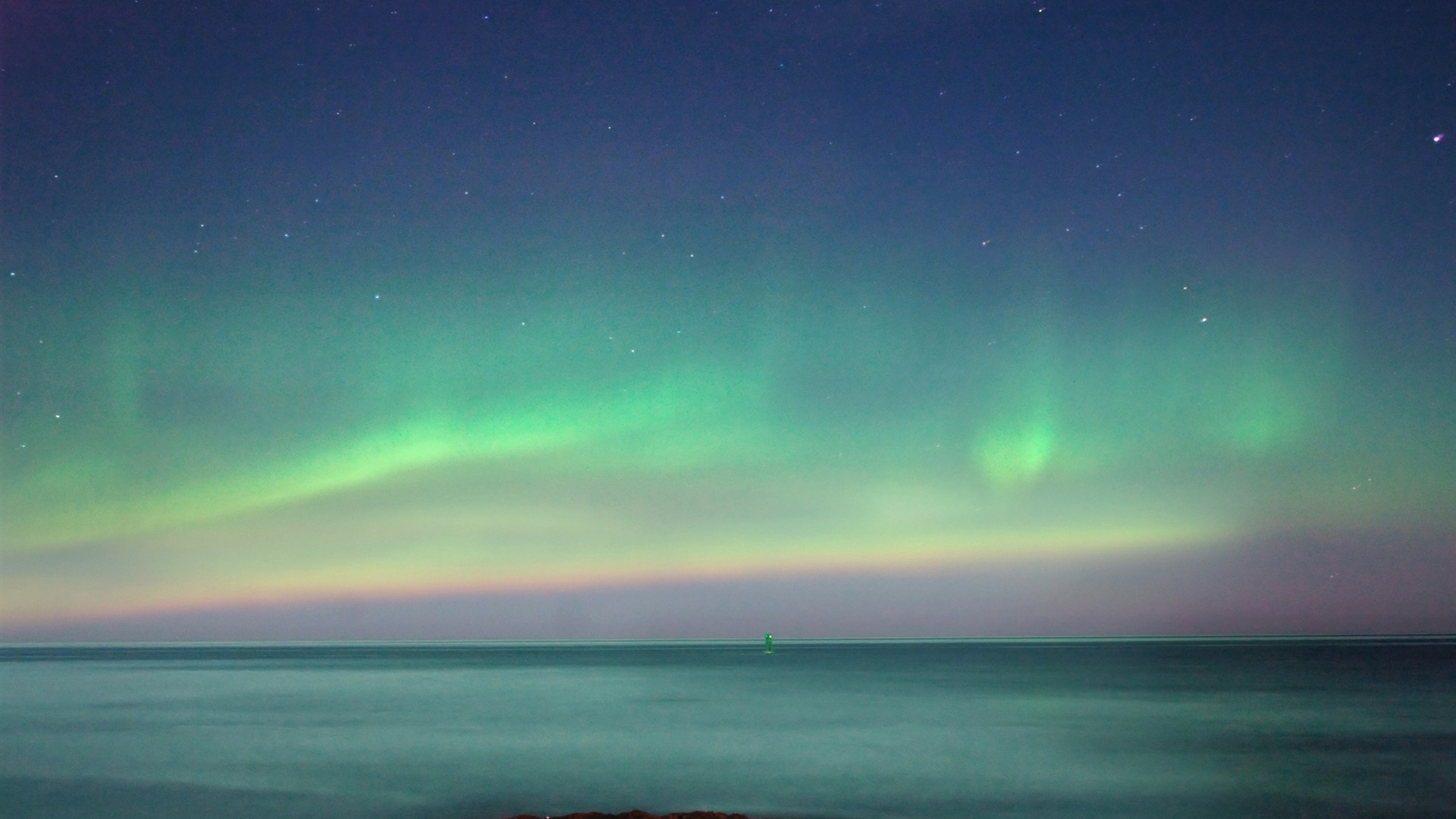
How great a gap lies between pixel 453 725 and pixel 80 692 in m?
22.2

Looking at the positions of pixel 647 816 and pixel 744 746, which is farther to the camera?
pixel 744 746

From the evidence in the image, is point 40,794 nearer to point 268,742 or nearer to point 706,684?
point 268,742

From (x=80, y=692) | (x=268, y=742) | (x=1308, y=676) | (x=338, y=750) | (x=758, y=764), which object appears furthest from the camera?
(x=1308, y=676)

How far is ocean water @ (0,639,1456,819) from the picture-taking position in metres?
17.2

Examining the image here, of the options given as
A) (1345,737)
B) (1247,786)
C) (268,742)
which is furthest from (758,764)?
(1345,737)

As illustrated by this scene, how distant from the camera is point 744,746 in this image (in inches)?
916

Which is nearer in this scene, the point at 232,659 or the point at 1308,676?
the point at 1308,676

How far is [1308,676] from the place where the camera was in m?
45.7

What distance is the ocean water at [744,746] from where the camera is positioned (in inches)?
676

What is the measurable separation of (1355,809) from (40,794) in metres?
20.0

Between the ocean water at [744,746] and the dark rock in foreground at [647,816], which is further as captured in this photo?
the ocean water at [744,746]

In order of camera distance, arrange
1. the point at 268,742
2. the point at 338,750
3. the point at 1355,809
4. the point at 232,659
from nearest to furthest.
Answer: the point at 1355,809 → the point at 338,750 → the point at 268,742 → the point at 232,659

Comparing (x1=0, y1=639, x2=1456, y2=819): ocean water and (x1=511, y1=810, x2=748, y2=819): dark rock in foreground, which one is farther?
(x1=0, y1=639, x2=1456, y2=819): ocean water

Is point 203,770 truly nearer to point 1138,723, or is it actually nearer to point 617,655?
point 1138,723
